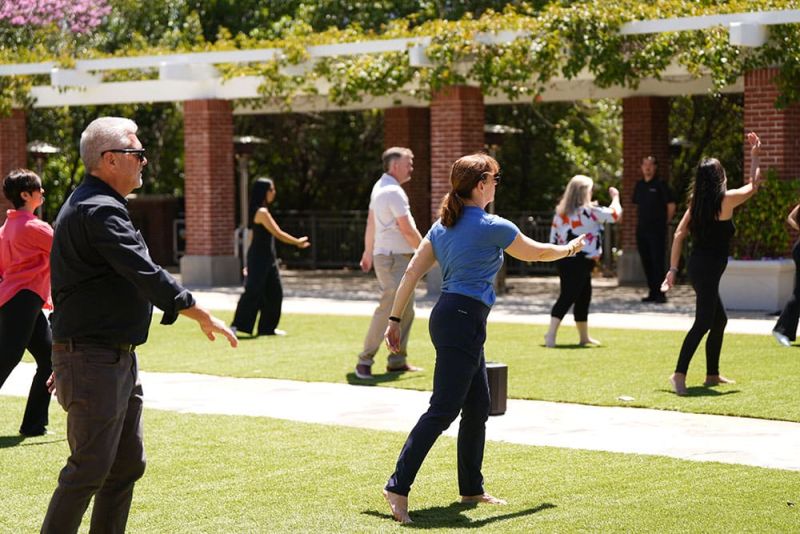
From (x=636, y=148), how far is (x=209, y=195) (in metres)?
Result: 7.09

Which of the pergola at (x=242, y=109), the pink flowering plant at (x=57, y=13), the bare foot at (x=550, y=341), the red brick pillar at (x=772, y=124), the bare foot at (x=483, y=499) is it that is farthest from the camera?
the pink flowering plant at (x=57, y=13)

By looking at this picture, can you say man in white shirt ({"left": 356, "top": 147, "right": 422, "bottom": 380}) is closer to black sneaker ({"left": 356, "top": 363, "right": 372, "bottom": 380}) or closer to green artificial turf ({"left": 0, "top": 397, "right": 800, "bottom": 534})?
black sneaker ({"left": 356, "top": 363, "right": 372, "bottom": 380})

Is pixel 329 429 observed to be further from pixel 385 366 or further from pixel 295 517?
pixel 385 366

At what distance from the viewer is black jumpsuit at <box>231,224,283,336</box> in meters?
15.5

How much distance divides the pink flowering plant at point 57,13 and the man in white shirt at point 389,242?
56.6 feet

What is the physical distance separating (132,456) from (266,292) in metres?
9.89

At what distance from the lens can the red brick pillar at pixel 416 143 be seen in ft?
86.8

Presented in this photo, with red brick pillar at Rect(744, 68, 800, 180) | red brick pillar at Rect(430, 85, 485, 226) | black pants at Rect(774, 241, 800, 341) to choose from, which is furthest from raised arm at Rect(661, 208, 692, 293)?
red brick pillar at Rect(430, 85, 485, 226)

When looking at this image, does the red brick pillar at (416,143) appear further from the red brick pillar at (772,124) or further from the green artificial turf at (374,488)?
the green artificial turf at (374,488)

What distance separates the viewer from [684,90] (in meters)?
22.3

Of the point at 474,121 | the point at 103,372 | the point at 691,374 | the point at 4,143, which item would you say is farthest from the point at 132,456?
the point at 4,143

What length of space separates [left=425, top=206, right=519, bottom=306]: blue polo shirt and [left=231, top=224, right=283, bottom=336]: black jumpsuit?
8.69m

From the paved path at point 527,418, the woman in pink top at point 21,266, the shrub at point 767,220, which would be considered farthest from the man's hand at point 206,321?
the shrub at point 767,220

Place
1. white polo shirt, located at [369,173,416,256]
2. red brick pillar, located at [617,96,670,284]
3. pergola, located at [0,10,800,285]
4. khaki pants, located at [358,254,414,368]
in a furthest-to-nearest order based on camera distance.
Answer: red brick pillar, located at [617,96,670,284] → pergola, located at [0,10,800,285] → khaki pants, located at [358,254,414,368] → white polo shirt, located at [369,173,416,256]
